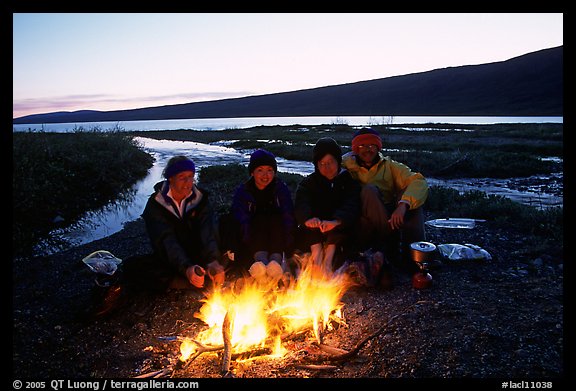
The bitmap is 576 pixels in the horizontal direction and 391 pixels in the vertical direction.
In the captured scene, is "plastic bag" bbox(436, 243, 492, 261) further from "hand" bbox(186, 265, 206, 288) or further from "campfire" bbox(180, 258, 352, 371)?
"hand" bbox(186, 265, 206, 288)

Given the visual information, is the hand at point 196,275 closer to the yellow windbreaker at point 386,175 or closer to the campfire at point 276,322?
the campfire at point 276,322

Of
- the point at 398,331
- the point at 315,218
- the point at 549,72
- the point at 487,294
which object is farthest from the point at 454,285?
the point at 549,72

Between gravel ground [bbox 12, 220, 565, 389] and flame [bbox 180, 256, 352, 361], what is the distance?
0.42 ft

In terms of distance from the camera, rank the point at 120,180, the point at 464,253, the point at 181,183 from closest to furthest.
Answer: the point at 181,183, the point at 464,253, the point at 120,180

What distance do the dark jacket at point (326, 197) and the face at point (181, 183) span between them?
4.32 feet

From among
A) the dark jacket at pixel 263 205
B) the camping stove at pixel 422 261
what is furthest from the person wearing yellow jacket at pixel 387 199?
the dark jacket at pixel 263 205

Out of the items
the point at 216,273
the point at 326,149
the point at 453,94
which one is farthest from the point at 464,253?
the point at 453,94

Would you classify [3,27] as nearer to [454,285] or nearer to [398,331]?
[398,331]

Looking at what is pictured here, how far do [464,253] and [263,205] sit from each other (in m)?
2.74

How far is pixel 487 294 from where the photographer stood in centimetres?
429

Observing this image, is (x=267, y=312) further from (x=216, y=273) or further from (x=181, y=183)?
(x=181, y=183)

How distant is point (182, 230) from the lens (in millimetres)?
4500
